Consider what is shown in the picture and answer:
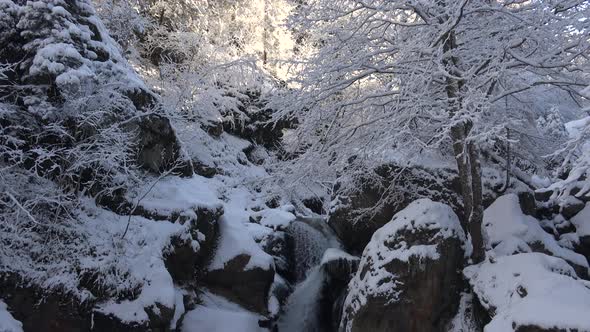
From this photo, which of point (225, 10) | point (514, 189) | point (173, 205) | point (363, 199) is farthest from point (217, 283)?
point (225, 10)

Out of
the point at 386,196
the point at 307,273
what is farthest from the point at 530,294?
the point at 307,273

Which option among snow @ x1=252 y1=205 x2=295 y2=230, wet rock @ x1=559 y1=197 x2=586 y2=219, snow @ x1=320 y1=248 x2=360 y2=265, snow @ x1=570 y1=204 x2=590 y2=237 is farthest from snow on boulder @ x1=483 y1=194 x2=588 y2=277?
snow @ x1=252 y1=205 x2=295 y2=230

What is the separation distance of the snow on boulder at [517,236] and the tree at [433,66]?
1.03 m

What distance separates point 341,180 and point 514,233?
297cm

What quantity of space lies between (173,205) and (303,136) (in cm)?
331

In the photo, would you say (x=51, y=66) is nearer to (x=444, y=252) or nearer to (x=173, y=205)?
(x=173, y=205)

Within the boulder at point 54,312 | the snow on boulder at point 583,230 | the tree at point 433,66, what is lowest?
the boulder at point 54,312

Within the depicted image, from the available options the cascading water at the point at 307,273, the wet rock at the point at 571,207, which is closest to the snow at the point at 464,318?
the wet rock at the point at 571,207

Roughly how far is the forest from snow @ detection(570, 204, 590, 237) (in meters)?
0.07

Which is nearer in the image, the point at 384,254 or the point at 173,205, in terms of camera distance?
the point at 384,254

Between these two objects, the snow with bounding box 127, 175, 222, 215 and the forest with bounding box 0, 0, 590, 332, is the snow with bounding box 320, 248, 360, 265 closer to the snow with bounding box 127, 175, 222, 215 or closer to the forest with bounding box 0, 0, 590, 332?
the forest with bounding box 0, 0, 590, 332

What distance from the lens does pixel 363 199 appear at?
9.50 meters

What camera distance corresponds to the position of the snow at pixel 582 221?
7547 mm

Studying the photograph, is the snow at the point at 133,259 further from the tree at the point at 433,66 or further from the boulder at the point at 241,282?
the tree at the point at 433,66
